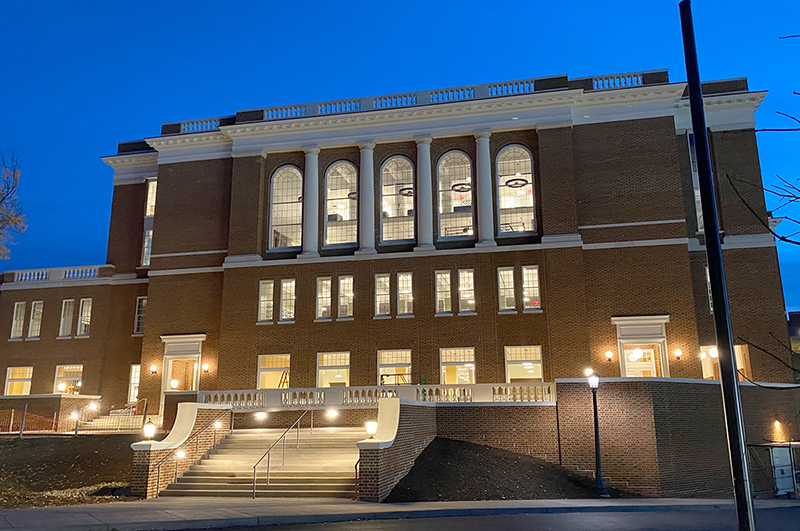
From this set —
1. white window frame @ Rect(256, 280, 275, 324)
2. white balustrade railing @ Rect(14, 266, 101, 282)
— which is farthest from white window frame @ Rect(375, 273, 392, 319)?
white balustrade railing @ Rect(14, 266, 101, 282)

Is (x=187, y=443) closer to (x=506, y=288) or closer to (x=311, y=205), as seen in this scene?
(x=311, y=205)

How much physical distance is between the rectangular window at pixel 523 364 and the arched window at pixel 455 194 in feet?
20.8

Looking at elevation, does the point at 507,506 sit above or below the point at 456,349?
below

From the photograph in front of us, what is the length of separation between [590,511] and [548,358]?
14.3m

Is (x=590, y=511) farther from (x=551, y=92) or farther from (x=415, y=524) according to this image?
(x=551, y=92)

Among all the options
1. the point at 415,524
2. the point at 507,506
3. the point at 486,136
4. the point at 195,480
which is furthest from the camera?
the point at 486,136

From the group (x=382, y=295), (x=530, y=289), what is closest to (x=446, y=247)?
(x=382, y=295)

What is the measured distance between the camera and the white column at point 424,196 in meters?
35.2

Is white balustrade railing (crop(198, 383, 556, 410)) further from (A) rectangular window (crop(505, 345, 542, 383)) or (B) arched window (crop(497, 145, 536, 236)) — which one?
(B) arched window (crop(497, 145, 536, 236))

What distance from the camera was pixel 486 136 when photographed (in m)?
35.4

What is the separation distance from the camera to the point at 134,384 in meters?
39.3

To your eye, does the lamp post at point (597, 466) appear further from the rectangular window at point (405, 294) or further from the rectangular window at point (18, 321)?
the rectangular window at point (18, 321)

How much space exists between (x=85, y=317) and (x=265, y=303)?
1224 centimetres

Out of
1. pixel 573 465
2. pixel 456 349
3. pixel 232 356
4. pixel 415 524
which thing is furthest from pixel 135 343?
pixel 415 524
